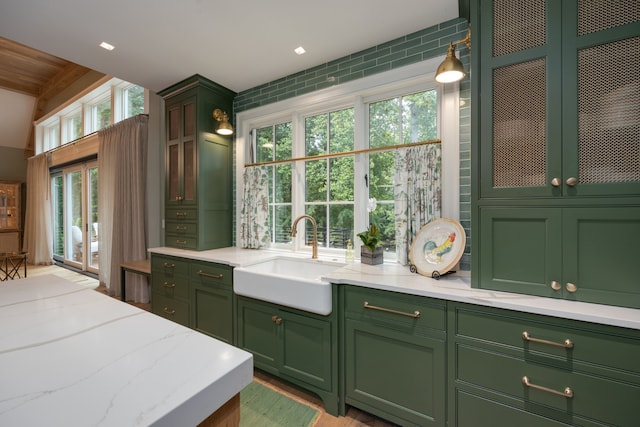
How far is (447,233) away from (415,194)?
38cm

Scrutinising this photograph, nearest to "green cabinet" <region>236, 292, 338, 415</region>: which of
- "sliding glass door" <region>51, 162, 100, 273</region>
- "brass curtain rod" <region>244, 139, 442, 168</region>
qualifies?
"brass curtain rod" <region>244, 139, 442, 168</region>

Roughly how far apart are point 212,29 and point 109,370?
7.58ft

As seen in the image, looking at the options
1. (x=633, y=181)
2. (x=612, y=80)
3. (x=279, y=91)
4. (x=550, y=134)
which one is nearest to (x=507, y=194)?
(x=550, y=134)

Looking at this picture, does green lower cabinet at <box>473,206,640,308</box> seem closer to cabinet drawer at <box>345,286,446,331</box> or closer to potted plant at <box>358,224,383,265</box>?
cabinet drawer at <box>345,286,446,331</box>

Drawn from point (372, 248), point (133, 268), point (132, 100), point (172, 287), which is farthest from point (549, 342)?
point (132, 100)

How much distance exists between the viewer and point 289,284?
1849 millimetres

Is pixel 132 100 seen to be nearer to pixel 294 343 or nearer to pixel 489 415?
pixel 294 343

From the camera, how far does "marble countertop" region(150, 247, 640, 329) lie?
3.69ft

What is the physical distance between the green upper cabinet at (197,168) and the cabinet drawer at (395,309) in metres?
1.90

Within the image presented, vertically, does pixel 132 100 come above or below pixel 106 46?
above

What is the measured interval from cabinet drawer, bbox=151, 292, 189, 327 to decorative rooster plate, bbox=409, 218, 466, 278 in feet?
7.19

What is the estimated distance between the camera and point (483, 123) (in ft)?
4.84

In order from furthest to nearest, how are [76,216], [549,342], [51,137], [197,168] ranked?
[51,137] < [76,216] < [197,168] < [549,342]

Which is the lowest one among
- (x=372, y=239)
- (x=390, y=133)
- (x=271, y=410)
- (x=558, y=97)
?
(x=271, y=410)
